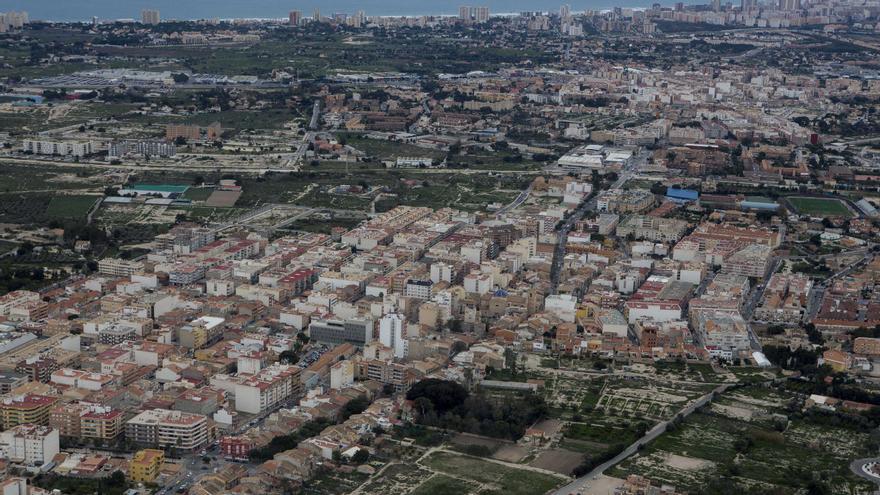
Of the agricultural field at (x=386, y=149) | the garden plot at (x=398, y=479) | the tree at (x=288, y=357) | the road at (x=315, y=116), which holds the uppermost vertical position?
the road at (x=315, y=116)

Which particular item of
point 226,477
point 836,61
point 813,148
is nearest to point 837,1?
point 836,61

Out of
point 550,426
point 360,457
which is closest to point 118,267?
point 360,457

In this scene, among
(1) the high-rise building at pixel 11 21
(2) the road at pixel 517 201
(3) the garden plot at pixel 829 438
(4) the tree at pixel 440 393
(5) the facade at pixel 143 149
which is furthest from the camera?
(1) the high-rise building at pixel 11 21

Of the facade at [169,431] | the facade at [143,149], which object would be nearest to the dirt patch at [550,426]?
the facade at [169,431]

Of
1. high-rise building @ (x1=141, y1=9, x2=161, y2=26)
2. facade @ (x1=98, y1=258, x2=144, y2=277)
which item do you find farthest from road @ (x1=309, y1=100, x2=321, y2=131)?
high-rise building @ (x1=141, y1=9, x2=161, y2=26)

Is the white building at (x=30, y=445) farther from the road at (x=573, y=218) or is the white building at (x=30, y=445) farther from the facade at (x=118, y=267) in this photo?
the road at (x=573, y=218)

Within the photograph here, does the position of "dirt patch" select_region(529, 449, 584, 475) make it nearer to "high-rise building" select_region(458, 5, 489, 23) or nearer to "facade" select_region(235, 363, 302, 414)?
"facade" select_region(235, 363, 302, 414)

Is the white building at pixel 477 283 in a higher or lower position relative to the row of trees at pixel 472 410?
higher
